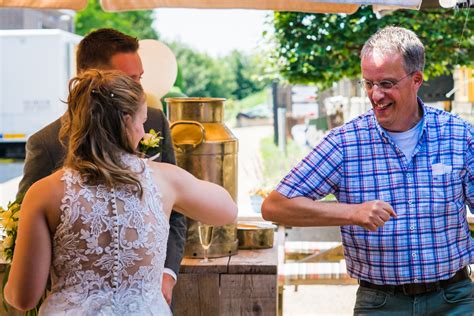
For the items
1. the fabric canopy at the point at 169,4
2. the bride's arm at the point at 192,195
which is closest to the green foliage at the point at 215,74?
the fabric canopy at the point at 169,4

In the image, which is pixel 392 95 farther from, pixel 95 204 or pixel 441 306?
pixel 95 204

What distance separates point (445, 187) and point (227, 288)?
108cm

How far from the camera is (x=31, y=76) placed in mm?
19391

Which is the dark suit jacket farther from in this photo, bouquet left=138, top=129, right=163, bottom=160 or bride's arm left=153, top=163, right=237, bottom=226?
bride's arm left=153, top=163, right=237, bottom=226

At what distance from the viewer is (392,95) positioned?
9.66 ft

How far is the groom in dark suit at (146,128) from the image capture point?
3.09 metres

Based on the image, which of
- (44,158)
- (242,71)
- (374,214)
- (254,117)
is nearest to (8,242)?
(44,158)

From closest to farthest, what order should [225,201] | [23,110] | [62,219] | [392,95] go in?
[62,219] < [225,201] < [392,95] < [23,110]

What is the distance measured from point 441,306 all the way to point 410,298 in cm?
12

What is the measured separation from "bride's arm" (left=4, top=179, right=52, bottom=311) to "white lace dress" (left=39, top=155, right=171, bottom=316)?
43 millimetres

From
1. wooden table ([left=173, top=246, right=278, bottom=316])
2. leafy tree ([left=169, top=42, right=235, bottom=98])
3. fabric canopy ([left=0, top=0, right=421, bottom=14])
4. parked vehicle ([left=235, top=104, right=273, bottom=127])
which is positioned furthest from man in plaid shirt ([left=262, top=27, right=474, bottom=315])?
leafy tree ([left=169, top=42, right=235, bottom=98])

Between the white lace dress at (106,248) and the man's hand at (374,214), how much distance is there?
2.17 feet

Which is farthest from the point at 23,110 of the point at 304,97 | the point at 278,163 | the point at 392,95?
the point at 392,95

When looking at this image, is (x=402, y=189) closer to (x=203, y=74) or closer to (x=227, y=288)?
(x=227, y=288)
